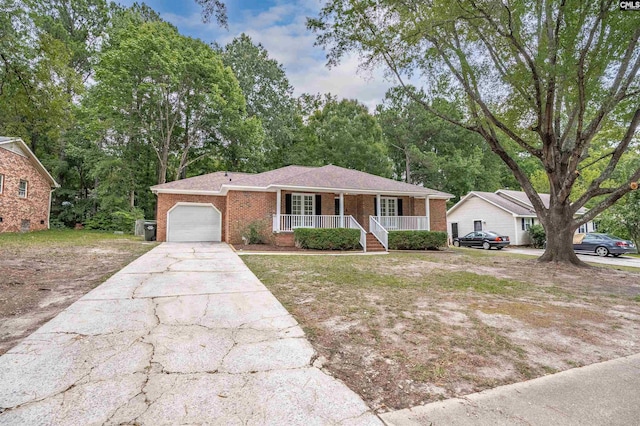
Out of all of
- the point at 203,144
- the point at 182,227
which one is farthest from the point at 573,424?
the point at 203,144

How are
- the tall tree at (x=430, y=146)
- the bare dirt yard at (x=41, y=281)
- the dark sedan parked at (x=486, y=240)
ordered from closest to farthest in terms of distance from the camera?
the bare dirt yard at (x=41, y=281) → the dark sedan parked at (x=486, y=240) → the tall tree at (x=430, y=146)

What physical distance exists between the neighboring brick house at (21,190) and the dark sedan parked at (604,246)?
31.3 m

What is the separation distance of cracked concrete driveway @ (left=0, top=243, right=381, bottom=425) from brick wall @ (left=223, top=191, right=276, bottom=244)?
950 centimetres

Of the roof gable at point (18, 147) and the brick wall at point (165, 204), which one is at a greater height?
the roof gable at point (18, 147)

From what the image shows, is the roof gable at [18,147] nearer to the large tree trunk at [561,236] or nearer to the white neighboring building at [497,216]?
the large tree trunk at [561,236]

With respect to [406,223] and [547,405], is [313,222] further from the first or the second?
[547,405]

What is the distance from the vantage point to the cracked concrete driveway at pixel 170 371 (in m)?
1.96

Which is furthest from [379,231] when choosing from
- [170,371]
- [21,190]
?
[21,190]

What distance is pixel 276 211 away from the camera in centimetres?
1447

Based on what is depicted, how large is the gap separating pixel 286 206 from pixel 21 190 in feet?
48.9

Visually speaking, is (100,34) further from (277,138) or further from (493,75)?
(493,75)

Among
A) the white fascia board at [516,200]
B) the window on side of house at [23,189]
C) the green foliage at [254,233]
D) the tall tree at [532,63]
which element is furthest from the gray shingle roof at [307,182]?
the white fascia board at [516,200]

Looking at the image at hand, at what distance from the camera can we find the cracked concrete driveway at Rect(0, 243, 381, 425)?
1.96 metres

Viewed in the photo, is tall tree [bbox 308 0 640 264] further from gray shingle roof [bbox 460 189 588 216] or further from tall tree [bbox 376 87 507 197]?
tall tree [bbox 376 87 507 197]
